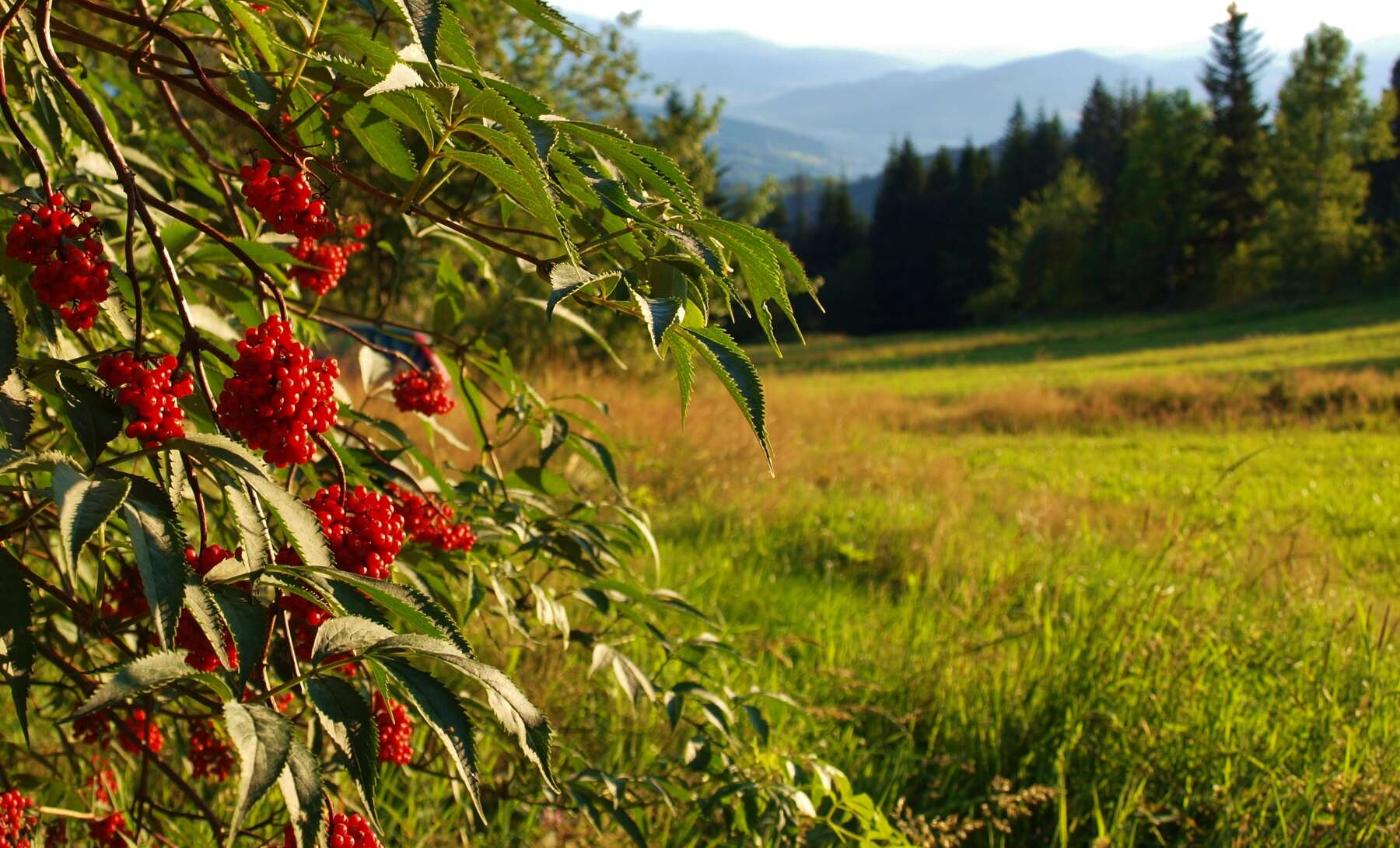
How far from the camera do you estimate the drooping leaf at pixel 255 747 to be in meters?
0.56

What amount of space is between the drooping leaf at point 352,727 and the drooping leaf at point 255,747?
0.04 meters

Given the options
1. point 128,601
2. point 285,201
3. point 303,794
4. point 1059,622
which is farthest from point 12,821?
point 1059,622

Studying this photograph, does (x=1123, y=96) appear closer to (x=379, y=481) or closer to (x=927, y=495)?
(x=927, y=495)

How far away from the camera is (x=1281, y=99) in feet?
125

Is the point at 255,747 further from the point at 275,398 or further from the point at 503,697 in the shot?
the point at 275,398

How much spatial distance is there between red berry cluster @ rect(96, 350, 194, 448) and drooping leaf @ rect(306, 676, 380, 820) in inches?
8.7

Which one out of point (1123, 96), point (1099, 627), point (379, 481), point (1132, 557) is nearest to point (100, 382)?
point (379, 481)

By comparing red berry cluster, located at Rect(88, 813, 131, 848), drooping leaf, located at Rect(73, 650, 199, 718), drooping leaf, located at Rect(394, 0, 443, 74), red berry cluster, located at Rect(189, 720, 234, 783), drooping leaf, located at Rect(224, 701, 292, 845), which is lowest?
red berry cluster, located at Rect(189, 720, 234, 783)

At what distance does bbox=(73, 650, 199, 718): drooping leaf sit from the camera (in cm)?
59

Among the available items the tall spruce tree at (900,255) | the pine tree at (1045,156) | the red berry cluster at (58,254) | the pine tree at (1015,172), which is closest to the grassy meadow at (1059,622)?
the red berry cluster at (58,254)

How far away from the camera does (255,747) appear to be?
1.92 ft

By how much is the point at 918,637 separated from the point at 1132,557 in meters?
1.24

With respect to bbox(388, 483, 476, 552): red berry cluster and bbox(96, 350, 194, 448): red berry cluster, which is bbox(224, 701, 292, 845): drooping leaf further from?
bbox(388, 483, 476, 552): red berry cluster

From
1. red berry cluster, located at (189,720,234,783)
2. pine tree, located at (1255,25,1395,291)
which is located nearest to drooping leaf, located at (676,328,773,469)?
red berry cluster, located at (189,720,234,783)
